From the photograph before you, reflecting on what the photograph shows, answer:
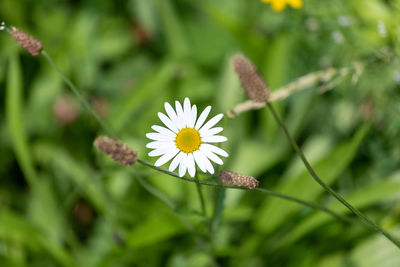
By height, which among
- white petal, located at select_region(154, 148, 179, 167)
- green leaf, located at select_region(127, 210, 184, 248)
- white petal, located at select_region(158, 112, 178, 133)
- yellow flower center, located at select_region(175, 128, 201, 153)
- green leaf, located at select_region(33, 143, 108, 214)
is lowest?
white petal, located at select_region(154, 148, 179, 167)

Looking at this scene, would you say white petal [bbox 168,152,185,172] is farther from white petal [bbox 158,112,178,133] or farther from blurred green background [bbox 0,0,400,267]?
blurred green background [bbox 0,0,400,267]

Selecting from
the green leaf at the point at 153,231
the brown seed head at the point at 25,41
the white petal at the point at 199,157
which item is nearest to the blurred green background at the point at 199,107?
the green leaf at the point at 153,231

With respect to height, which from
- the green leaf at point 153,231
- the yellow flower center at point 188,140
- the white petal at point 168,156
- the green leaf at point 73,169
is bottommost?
the white petal at point 168,156

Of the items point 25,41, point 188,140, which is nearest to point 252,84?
point 188,140

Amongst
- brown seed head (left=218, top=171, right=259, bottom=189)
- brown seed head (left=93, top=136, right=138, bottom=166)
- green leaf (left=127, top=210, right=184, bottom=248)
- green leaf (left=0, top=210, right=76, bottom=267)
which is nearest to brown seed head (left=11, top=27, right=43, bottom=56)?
brown seed head (left=93, top=136, right=138, bottom=166)

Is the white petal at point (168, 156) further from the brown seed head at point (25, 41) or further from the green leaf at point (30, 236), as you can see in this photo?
the green leaf at point (30, 236)

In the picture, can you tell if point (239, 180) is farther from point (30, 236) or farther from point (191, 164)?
point (30, 236)

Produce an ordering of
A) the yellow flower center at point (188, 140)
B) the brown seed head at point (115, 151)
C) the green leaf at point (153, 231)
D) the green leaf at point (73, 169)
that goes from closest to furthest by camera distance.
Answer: the brown seed head at point (115, 151) → the yellow flower center at point (188, 140) → the green leaf at point (153, 231) → the green leaf at point (73, 169)
